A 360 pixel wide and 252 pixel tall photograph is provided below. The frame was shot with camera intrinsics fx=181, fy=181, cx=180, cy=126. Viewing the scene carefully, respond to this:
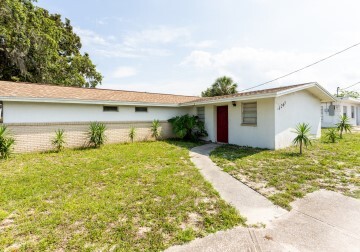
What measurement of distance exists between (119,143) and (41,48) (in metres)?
10.9

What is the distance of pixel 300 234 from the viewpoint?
103 inches

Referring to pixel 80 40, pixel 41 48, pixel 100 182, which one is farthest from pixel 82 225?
pixel 80 40

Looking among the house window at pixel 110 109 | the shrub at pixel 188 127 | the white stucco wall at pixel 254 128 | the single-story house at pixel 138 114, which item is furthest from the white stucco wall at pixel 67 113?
the white stucco wall at pixel 254 128

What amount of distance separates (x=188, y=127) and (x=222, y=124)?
7.15 feet

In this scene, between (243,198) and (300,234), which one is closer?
(300,234)

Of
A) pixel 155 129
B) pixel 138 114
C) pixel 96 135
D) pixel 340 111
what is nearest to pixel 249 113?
pixel 155 129

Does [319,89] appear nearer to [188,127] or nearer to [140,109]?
[188,127]

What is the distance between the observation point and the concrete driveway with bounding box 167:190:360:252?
237 cm

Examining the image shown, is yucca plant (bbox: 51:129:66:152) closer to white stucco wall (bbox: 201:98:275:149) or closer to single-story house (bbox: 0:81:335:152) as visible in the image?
single-story house (bbox: 0:81:335:152)

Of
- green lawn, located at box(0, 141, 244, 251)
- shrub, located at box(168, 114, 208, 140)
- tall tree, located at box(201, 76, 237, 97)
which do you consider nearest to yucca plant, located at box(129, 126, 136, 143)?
shrub, located at box(168, 114, 208, 140)

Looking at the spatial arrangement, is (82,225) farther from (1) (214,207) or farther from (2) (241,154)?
(2) (241,154)

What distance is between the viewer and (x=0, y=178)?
487 cm

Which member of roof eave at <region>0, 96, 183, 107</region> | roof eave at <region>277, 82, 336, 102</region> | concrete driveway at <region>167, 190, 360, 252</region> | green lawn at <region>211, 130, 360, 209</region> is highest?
roof eave at <region>277, 82, 336, 102</region>

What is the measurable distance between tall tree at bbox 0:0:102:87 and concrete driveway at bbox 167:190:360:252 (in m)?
16.9
